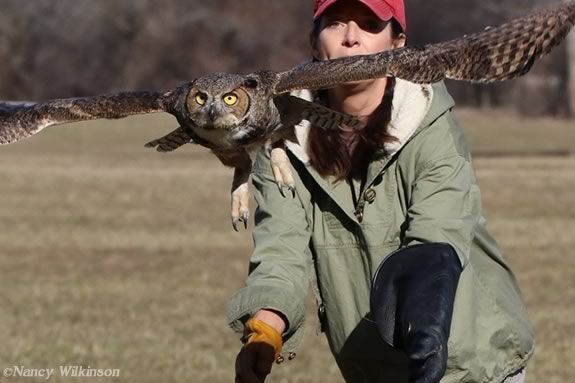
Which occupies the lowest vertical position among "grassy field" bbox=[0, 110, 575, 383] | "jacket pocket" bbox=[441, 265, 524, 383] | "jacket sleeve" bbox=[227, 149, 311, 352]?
"grassy field" bbox=[0, 110, 575, 383]

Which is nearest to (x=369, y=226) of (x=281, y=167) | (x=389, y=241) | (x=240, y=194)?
(x=389, y=241)

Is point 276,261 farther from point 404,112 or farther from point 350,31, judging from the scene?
point 350,31

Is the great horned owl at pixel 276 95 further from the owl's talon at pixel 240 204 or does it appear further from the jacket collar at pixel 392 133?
the jacket collar at pixel 392 133

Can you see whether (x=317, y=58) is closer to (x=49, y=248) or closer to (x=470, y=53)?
(x=470, y=53)

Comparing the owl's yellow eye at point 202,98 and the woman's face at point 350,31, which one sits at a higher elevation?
the woman's face at point 350,31

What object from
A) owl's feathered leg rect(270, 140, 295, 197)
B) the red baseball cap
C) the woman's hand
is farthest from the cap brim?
the woman's hand

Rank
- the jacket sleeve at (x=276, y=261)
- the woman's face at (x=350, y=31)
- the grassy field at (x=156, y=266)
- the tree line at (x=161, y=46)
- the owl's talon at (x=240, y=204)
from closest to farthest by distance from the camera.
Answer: the owl's talon at (x=240, y=204) < the jacket sleeve at (x=276, y=261) < the woman's face at (x=350, y=31) < the grassy field at (x=156, y=266) < the tree line at (x=161, y=46)

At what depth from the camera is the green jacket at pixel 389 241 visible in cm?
465

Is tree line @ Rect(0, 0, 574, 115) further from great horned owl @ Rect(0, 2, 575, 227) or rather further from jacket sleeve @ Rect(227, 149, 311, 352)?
great horned owl @ Rect(0, 2, 575, 227)

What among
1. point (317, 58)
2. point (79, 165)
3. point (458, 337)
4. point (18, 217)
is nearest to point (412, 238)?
point (458, 337)

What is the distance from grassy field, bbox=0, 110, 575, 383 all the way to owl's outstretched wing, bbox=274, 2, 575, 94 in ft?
13.9

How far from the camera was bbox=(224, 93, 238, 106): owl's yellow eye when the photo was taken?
4.15 metres

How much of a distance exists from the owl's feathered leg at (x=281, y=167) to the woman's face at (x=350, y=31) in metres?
0.36

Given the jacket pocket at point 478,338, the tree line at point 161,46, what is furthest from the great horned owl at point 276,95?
the tree line at point 161,46
